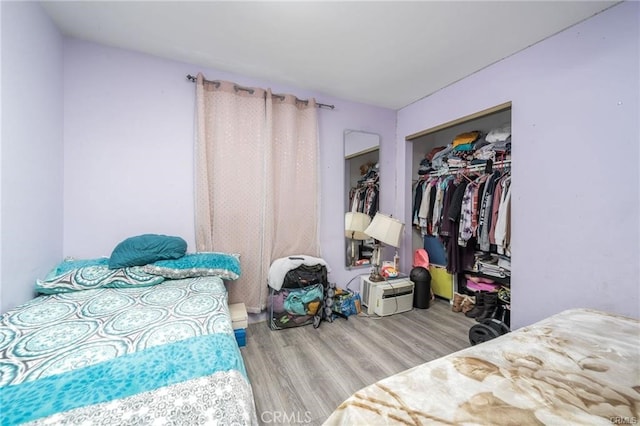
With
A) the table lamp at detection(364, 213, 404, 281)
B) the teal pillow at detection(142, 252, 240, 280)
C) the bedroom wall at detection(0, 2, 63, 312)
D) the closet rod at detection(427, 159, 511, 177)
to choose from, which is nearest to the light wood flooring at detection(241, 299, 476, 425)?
the table lamp at detection(364, 213, 404, 281)

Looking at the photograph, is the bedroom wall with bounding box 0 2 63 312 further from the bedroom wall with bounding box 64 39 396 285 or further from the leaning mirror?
the leaning mirror

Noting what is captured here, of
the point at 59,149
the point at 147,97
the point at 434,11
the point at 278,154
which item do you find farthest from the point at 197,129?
the point at 434,11

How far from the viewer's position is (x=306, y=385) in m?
1.62

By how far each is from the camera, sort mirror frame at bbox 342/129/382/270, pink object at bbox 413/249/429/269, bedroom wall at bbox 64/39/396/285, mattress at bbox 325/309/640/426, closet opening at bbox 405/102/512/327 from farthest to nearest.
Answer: pink object at bbox 413/249/429/269 < mirror frame at bbox 342/129/382/270 < closet opening at bbox 405/102/512/327 < bedroom wall at bbox 64/39/396/285 < mattress at bbox 325/309/640/426

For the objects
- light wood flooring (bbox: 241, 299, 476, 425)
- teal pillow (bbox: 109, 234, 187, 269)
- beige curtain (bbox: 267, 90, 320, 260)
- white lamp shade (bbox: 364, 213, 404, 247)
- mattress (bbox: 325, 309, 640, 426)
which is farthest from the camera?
white lamp shade (bbox: 364, 213, 404, 247)

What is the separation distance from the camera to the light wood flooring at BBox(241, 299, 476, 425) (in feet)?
4.86

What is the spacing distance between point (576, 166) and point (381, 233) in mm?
1643

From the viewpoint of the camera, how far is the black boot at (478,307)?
2.59 m

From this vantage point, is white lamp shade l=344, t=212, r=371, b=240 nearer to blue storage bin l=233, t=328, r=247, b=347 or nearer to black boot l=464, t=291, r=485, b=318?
black boot l=464, t=291, r=485, b=318

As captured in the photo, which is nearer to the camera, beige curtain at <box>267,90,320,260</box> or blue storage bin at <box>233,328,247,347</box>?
blue storage bin at <box>233,328,247,347</box>

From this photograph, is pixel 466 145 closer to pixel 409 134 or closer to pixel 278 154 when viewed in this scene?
pixel 409 134

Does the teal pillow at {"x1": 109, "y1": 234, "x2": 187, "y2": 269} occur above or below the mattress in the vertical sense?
above

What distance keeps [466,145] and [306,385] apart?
2.98 meters

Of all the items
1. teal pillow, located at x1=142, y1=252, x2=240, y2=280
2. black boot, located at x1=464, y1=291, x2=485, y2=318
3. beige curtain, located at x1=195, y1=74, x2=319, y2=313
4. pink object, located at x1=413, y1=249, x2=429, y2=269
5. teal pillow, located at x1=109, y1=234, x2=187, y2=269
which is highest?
beige curtain, located at x1=195, y1=74, x2=319, y2=313
